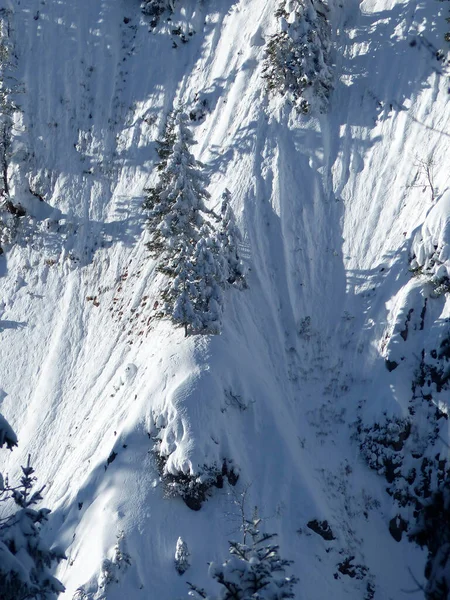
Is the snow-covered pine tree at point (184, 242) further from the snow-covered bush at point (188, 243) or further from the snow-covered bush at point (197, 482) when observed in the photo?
the snow-covered bush at point (197, 482)

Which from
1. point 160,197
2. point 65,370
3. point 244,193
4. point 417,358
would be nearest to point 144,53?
point 244,193

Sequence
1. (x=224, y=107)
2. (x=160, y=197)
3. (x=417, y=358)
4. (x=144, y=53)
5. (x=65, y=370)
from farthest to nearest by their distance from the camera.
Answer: (x=144, y=53)
(x=224, y=107)
(x=65, y=370)
(x=160, y=197)
(x=417, y=358)

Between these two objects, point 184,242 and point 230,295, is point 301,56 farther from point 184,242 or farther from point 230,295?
point 184,242

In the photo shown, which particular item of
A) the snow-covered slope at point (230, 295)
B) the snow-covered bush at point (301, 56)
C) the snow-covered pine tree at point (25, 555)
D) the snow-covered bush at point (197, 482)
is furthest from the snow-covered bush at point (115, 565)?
the snow-covered bush at point (301, 56)

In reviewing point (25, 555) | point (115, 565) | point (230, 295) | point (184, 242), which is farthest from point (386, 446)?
point (25, 555)

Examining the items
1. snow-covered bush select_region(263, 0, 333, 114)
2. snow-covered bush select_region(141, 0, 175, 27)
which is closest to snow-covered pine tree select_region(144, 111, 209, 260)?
snow-covered bush select_region(263, 0, 333, 114)

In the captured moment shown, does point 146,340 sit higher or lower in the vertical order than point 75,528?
higher

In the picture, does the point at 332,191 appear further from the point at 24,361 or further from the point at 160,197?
the point at 24,361
